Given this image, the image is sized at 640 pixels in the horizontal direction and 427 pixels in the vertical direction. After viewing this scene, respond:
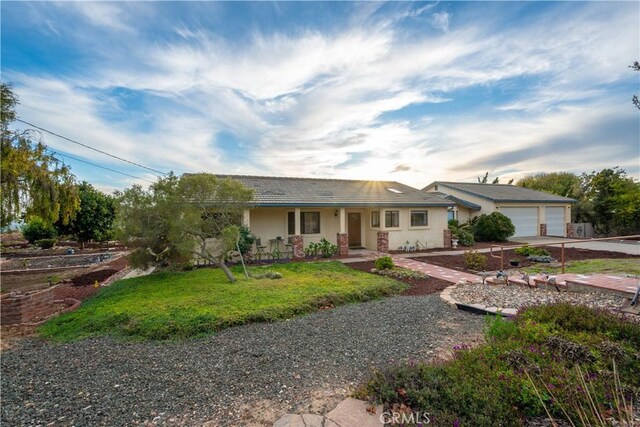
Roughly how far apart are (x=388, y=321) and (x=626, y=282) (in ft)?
18.2

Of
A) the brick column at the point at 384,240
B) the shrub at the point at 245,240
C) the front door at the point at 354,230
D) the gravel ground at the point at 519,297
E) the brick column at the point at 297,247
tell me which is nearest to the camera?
the gravel ground at the point at 519,297

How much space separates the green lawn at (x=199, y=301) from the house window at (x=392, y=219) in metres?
7.04

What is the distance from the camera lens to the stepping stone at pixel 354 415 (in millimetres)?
2389

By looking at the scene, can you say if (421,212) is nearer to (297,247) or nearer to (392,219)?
(392,219)

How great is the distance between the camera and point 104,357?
13.3 ft

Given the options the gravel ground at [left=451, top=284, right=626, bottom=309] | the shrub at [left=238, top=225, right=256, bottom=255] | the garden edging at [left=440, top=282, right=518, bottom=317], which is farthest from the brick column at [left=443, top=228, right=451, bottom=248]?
the shrub at [left=238, top=225, right=256, bottom=255]

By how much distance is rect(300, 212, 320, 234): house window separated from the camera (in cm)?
1531

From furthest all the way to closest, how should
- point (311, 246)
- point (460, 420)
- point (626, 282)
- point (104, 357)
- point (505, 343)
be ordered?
point (311, 246), point (626, 282), point (104, 357), point (505, 343), point (460, 420)

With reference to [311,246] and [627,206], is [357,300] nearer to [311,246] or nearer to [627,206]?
[311,246]

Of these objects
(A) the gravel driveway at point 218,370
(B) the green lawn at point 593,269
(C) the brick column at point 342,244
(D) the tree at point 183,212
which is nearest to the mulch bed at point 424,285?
(A) the gravel driveway at point 218,370

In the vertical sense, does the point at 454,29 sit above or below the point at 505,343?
above

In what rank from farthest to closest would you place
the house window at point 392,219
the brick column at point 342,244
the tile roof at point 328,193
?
the house window at point 392,219, the brick column at point 342,244, the tile roof at point 328,193

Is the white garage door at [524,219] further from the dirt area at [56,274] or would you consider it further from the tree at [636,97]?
the dirt area at [56,274]

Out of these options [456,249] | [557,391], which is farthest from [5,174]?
[456,249]
